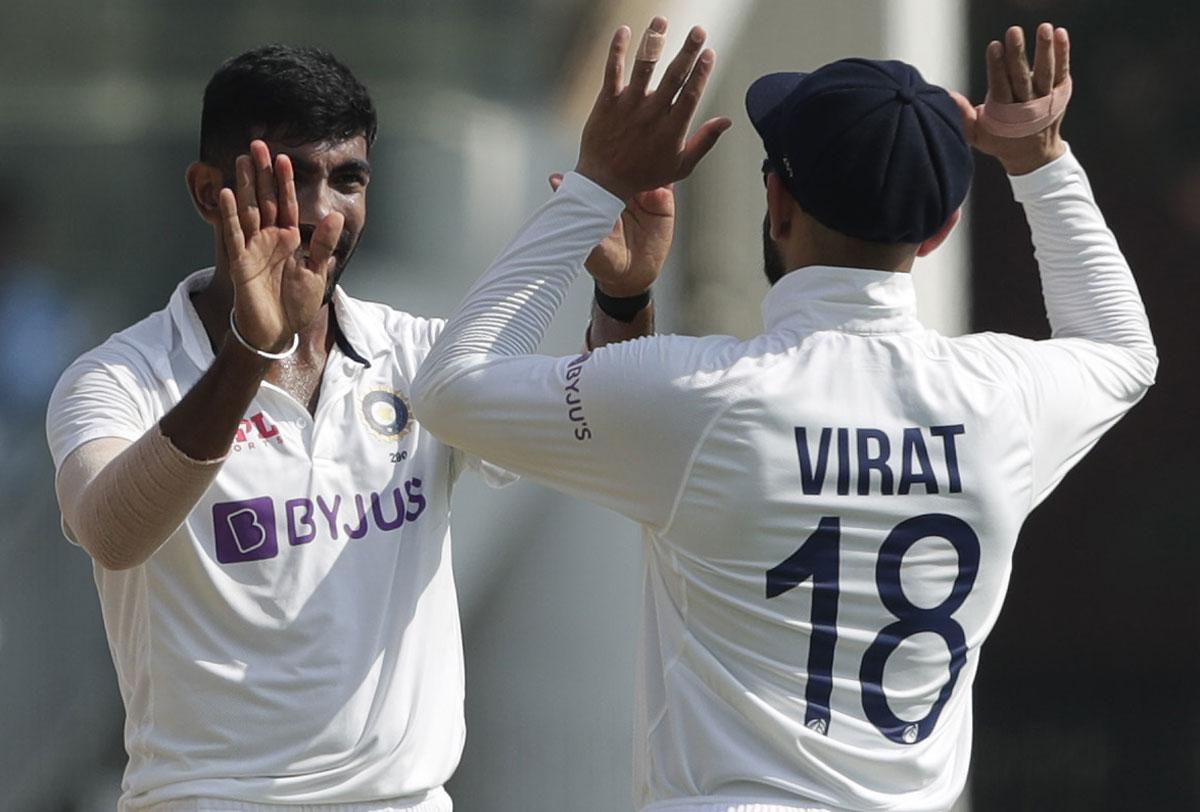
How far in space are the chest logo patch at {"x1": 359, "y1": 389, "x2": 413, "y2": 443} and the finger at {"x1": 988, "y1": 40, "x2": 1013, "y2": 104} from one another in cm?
105

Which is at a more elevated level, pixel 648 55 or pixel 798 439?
pixel 648 55

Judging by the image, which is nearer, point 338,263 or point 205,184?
point 338,263

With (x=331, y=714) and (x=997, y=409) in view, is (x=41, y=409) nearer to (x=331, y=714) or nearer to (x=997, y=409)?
(x=331, y=714)

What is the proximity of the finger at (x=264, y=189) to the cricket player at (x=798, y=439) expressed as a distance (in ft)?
0.98

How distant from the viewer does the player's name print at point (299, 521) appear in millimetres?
2998

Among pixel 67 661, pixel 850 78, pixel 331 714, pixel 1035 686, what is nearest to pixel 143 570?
pixel 331 714

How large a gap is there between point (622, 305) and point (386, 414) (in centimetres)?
42

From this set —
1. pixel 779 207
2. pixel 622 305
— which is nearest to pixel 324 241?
pixel 622 305

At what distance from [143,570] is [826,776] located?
43.4 inches

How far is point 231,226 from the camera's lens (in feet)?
8.84

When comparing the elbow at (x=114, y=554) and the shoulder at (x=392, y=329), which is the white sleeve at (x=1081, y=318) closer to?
the shoulder at (x=392, y=329)

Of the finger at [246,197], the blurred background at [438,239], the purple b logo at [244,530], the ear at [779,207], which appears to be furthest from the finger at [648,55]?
the blurred background at [438,239]

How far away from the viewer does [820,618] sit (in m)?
2.58

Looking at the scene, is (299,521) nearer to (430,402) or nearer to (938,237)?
(430,402)
